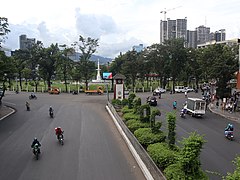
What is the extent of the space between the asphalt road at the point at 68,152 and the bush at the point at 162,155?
1.00m

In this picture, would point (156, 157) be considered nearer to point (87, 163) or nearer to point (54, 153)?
point (87, 163)

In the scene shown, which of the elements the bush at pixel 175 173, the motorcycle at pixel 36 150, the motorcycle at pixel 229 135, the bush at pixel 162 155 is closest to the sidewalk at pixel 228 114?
the motorcycle at pixel 229 135

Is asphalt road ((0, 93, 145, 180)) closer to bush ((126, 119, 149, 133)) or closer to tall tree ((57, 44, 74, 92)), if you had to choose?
bush ((126, 119, 149, 133))

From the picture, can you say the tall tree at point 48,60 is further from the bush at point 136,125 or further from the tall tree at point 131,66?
the bush at point 136,125

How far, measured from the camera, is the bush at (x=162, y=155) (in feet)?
33.7

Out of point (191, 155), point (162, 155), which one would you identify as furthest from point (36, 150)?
point (191, 155)

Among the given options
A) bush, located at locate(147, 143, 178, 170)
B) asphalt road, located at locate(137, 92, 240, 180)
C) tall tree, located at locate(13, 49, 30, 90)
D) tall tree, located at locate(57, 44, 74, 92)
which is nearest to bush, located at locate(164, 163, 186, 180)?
bush, located at locate(147, 143, 178, 170)

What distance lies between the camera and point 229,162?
41.5ft

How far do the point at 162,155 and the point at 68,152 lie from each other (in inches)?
241

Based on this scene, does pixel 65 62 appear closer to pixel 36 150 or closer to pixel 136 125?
pixel 136 125

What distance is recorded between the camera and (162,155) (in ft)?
34.5

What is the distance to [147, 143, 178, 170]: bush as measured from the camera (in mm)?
10273

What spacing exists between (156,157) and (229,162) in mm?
4414

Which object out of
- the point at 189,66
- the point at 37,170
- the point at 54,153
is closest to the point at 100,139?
the point at 54,153
